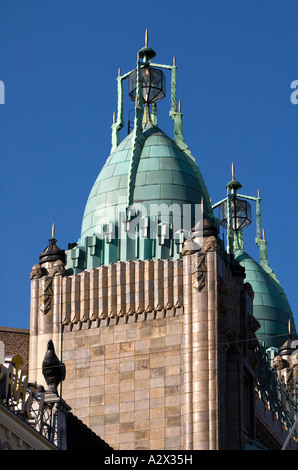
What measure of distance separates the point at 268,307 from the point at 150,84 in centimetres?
2024

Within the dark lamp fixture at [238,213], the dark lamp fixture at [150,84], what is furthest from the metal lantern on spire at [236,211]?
the dark lamp fixture at [150,84]

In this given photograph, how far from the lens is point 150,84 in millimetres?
81562

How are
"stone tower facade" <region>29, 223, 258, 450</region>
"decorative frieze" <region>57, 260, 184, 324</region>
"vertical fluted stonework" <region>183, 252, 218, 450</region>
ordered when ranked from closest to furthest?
"vertical fluted stonework" <region>183, 252, 218, 450</region> < "stone tower facade" <region>29, 223, 258, 450</region> < "decorative frieze" <region>57, 260, 184, 324</region>

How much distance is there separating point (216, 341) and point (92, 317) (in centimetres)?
709

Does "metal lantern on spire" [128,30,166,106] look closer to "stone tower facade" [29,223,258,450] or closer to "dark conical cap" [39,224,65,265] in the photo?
"dark conical cap" [39,224,65,265]

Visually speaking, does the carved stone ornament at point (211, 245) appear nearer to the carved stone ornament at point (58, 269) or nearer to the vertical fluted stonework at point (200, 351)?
the vertical fluted stonework at point (200, 351)

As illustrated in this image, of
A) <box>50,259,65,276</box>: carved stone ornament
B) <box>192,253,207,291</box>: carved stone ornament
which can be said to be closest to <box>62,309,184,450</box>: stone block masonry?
<box>192,253,207,291</box>: carved stone ornament

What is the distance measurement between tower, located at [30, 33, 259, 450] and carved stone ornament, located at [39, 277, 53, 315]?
0.16 feet

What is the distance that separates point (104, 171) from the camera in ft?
259

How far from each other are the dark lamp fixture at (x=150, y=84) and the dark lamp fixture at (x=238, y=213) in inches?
763

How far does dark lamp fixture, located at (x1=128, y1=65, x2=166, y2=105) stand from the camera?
81.4 m

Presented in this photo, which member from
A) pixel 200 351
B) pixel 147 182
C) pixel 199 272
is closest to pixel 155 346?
pixel 200 351

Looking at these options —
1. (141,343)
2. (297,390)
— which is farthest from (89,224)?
(297,390)

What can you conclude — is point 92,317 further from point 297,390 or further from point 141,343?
point 297,390
